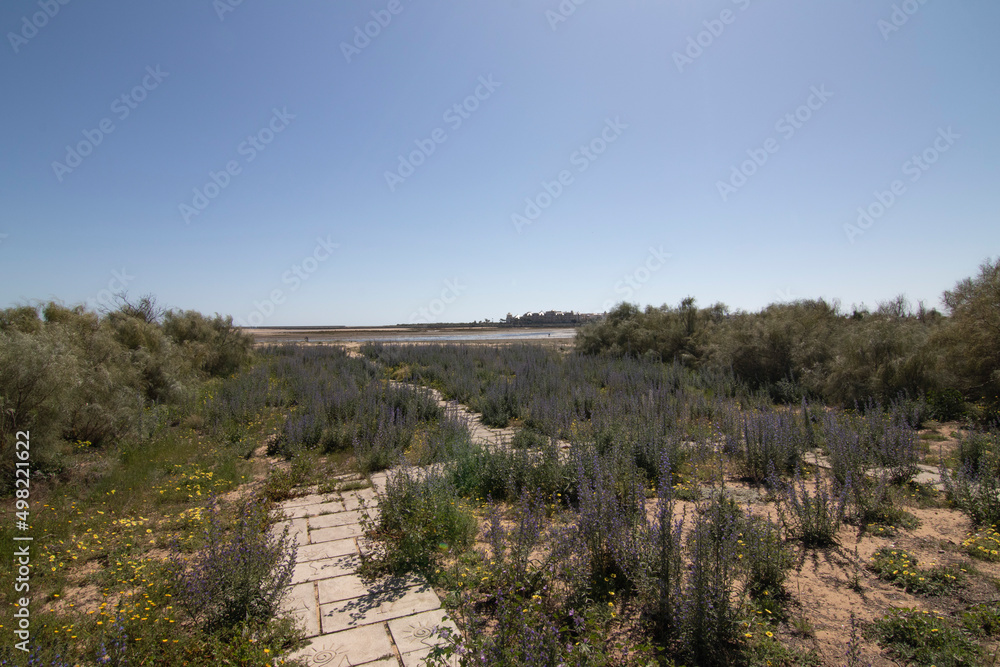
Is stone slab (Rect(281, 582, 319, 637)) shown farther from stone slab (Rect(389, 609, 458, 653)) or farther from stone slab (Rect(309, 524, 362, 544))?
stone slab (Rect(309, 524, 362, 544))

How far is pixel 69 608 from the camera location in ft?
11.3

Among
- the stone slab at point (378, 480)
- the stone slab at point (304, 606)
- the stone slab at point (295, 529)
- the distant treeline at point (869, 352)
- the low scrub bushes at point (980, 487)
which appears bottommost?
the stone slab at point (378, 480)

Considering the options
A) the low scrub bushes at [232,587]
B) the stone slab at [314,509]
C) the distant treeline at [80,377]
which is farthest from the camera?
the distant treeline at [80,377]

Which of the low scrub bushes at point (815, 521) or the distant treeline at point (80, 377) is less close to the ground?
the distant treeline at point (80, 377)

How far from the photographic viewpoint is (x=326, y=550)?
433 cm

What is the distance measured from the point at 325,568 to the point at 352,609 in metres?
0.77

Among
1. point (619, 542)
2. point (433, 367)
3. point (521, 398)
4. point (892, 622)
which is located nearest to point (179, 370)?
point (433, 367)

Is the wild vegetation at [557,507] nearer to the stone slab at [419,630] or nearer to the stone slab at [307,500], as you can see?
the stone slab at [419,630]

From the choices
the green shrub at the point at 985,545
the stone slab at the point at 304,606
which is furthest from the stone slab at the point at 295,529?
the green shrub at the point at 985,545

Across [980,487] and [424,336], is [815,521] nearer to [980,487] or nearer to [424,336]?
[980,487]

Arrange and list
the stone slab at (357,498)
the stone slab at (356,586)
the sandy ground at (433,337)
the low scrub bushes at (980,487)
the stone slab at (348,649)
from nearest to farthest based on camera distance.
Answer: the stone slab at (348,649) → the stone slab at (356,586) → the low scrub bushes at (980,487) → the stone slab at (357,498) → the sandy ground at (433,337)

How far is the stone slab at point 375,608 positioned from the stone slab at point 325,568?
485mm

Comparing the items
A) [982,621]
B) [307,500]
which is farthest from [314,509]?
[982,621]

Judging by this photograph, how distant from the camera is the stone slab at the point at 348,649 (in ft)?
9.11
